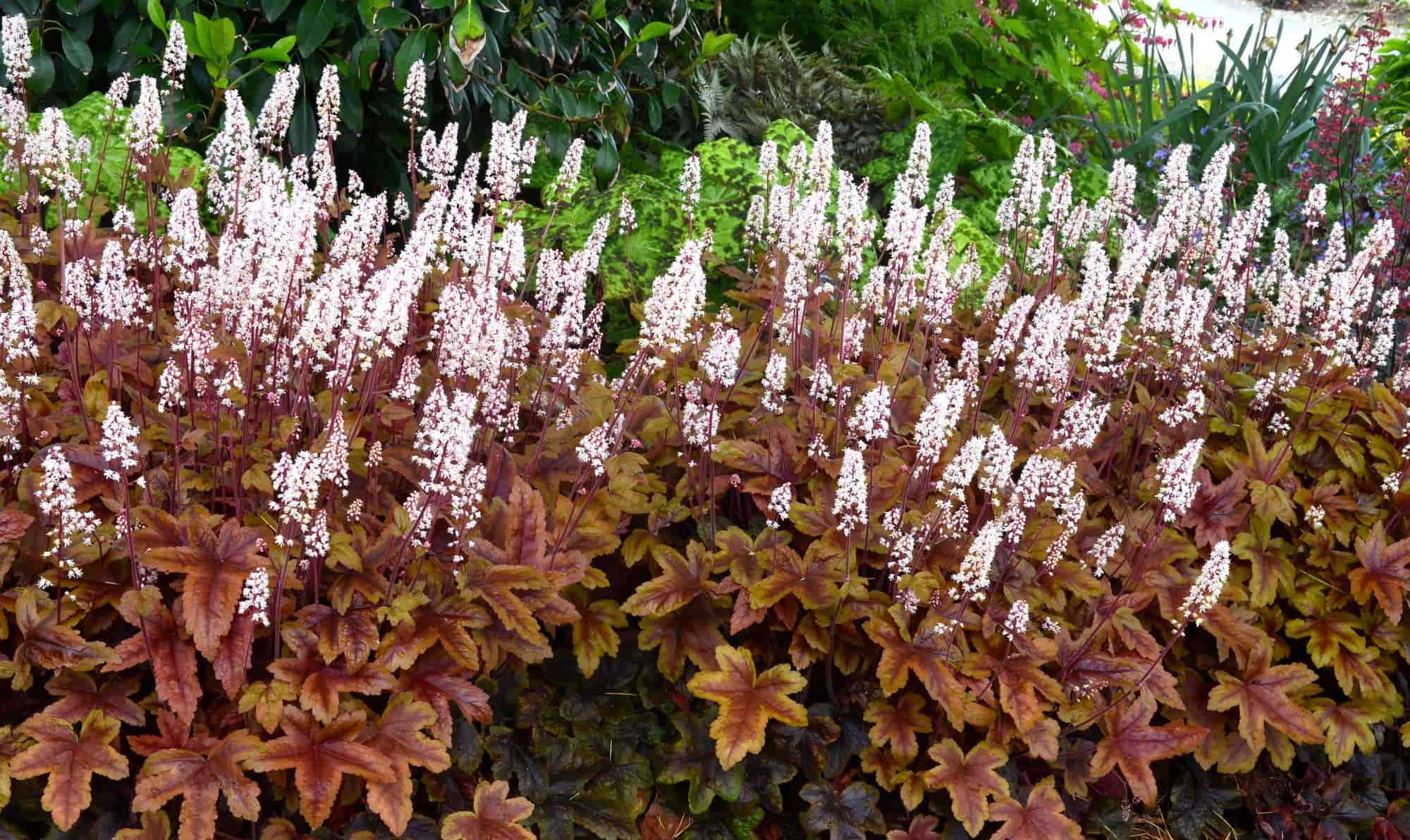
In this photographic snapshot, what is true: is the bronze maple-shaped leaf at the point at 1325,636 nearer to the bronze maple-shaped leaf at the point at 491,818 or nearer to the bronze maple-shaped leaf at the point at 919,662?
the bronze maple-shaped leaf at the point at 919,662

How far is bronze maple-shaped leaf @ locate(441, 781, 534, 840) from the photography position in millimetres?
2543

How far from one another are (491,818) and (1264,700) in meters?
2.07

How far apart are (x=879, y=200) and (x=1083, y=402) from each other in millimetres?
3215

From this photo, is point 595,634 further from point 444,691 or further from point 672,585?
point 444,691

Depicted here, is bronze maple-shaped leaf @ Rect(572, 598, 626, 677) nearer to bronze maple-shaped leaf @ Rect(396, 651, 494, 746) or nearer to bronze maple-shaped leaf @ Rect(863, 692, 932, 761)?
bronze maple-shaped leaf @ Rect(396, 651, 494, 746)

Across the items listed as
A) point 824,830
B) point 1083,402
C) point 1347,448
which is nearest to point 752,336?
point 1083,402

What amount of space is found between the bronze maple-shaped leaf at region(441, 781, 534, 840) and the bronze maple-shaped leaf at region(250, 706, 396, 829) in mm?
232

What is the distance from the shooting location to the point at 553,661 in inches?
123

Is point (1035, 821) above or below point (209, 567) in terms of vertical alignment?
below

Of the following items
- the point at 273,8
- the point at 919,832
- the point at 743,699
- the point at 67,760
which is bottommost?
the point at 919,832

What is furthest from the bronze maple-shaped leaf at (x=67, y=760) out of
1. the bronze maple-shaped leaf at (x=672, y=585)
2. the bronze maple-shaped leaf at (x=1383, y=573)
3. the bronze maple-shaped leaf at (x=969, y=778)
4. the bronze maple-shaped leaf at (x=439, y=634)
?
the bronze maple-shaped leaf at (x=1383, y=573)

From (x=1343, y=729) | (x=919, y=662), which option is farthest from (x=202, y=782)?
(x=1343, y=729)

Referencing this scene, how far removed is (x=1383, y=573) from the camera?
341 centimetres

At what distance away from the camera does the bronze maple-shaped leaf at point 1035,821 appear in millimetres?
2818
